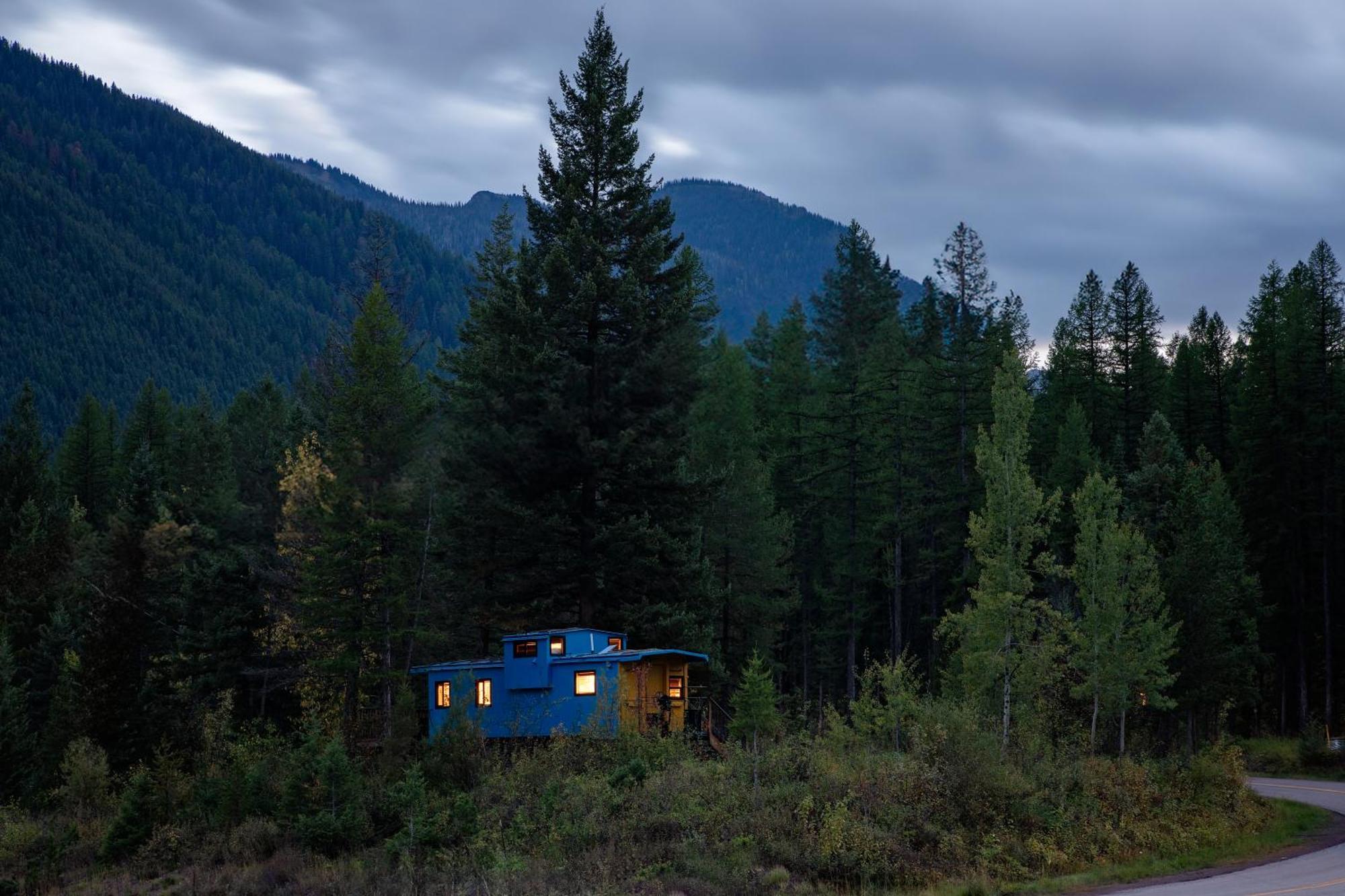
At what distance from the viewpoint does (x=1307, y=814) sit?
93.0ft

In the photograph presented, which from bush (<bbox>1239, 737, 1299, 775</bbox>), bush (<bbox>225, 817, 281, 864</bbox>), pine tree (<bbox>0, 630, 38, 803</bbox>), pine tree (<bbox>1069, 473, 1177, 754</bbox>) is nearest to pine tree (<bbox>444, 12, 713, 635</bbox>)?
bush (<bbox>225, 817, 281, 864</bbox>)

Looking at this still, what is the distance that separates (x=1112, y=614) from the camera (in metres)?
33.2

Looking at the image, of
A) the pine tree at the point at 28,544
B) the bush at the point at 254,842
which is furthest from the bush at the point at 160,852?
the pine tree at the point at 28,544

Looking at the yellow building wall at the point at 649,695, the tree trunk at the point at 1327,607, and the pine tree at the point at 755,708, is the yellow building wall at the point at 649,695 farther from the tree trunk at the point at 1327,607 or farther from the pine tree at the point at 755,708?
the tree trunk at the point at 1327,607

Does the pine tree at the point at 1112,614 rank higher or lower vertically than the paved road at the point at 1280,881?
higher

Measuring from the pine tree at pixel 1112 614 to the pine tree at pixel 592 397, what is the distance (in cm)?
1291

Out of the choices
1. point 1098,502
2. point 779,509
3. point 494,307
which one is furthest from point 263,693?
point 1098,502

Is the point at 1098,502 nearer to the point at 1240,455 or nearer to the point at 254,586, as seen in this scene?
the point at 1240,455

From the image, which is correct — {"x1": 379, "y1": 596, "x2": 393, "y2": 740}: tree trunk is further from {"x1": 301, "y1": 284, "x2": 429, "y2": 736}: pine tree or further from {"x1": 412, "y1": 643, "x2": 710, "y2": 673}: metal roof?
{"x1": 412, "y1": 643, "x2": 710, "y2": 673}: metal roof

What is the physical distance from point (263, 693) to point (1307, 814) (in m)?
35.4

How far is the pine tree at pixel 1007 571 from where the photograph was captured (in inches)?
1212

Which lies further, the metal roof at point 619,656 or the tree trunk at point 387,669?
the tree trunk at point 387,669

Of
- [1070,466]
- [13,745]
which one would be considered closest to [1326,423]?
[1070,466]

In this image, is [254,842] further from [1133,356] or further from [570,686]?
[1133,356]
